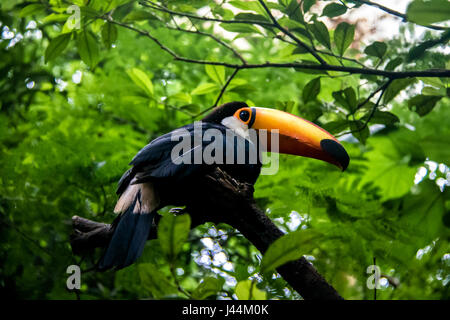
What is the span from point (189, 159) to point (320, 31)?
3.33ft

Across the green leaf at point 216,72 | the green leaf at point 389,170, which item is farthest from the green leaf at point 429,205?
the green leaf at point 216,72

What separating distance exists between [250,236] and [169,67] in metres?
2.68

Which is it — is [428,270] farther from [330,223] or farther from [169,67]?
[169,67]

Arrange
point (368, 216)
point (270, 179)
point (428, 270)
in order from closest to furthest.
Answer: point (428, 270), point (368, 216), point (270, 179)

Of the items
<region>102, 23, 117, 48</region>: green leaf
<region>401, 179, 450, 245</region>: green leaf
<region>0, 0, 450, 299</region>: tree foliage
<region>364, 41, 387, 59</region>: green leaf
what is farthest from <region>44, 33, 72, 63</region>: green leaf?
<region>401, 179, 450, 245</region>: green leaf

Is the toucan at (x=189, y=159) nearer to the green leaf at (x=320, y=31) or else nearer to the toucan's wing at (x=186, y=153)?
the toucan's wing at (x=186, y=153)

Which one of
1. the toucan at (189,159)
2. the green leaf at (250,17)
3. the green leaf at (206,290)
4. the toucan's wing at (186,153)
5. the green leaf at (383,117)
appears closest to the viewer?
the green leaf at (206,290)

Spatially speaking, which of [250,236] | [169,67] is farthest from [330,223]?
[169,67]

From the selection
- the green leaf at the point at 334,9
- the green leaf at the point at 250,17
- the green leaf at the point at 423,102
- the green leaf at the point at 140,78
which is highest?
the green leaf at the point at 334,9

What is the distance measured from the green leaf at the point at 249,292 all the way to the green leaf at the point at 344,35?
5.14ft

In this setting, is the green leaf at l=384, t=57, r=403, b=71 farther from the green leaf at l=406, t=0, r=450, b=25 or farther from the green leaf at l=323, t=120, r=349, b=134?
the green leaf at l=406, t=0, r=450, b=25

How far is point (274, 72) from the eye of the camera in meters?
3.92

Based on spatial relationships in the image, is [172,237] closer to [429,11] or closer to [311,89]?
[429,11]

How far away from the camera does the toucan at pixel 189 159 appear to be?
2.01m
